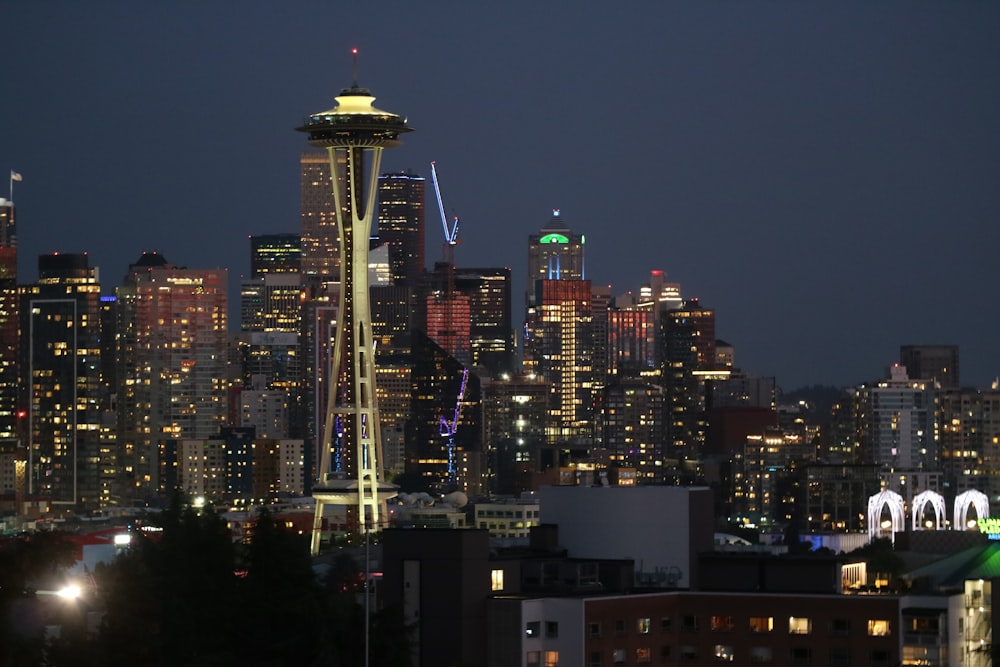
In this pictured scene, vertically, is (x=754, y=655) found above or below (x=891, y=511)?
below

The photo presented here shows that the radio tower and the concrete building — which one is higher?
the radio tower

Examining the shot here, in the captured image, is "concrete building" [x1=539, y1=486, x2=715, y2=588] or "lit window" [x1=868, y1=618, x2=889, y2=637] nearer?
"lit window" [x1=868, y1=618, x2=889, y2=637]

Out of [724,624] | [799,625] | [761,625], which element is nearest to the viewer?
[799,625]

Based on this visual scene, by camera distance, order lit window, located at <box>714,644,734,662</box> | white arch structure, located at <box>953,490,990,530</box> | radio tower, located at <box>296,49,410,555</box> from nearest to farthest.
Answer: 1. lit window, located at <box>714,644,734,662</box>
2. radio tower, located at <box>296,49,410,555</box>
3. white arch structure, located at <box>953,490,990,530</box>

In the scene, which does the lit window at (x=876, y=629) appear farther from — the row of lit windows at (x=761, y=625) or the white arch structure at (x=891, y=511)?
the white arch structure at (x=891, y=511)

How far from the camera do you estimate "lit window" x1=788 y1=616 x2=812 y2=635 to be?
80812 mm

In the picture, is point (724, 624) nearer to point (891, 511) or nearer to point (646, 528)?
point (646, 528)

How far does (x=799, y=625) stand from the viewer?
80.9 metres

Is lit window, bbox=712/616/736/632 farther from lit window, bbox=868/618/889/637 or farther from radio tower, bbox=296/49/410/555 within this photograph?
radio tower, bbox=296/49/410/555

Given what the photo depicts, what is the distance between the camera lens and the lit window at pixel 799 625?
80.8 m

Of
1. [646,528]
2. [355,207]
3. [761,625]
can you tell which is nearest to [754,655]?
[761,625]

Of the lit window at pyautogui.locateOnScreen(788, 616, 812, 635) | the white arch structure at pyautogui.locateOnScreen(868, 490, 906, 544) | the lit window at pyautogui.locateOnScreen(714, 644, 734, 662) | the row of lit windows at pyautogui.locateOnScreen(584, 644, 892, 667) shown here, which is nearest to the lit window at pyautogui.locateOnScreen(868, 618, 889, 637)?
the row of lit windows at pyautogui.locateOnScreen(584, 644, 892, 667)

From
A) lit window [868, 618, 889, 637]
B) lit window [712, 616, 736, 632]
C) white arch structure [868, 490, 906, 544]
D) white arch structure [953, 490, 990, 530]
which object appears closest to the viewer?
lit window [868, 618, 889, 637]

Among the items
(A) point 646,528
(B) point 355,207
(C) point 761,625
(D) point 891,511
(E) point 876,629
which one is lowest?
(E) point 876,629
